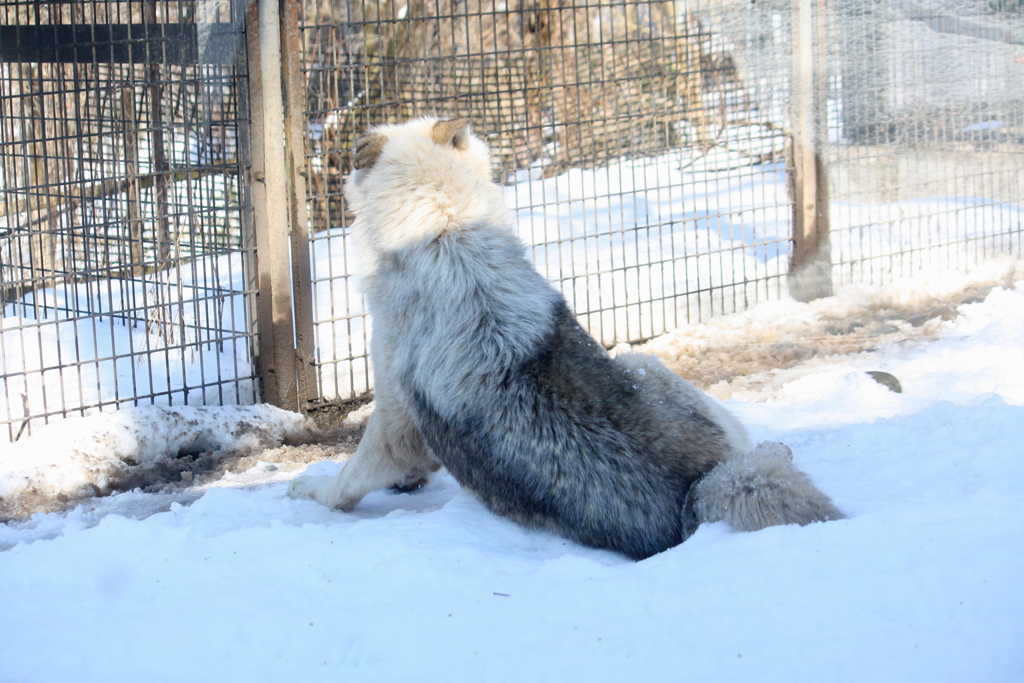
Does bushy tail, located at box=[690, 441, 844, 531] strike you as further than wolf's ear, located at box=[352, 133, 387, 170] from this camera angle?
No

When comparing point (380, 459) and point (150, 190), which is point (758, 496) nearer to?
point (380, 459)

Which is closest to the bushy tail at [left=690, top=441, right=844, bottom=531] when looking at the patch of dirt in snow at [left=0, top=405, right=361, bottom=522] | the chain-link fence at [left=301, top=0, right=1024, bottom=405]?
the patch of dirt in snow at [left=0, top=405, right=361, bottom=522]

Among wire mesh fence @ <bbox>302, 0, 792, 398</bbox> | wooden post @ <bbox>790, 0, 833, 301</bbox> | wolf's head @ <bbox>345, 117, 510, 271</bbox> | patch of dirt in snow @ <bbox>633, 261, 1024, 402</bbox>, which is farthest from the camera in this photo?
wooden post @ <bbox>790, 0, 833, 301</bbox>

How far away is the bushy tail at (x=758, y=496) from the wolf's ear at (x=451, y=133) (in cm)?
183

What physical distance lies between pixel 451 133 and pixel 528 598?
2036mm

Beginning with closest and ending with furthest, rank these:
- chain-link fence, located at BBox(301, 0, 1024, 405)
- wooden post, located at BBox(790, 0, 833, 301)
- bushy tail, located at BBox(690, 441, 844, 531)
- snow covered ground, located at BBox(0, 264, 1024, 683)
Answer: snow covered ground, located at BBox(0, 264, 1024, 683)
bushy tail, located at BBox(690, 441, 844, 531)
chain-link fence, located at BBox(301, 0, 1024, 405)
wooden post, located at BBox(790, 0, 833, 301)

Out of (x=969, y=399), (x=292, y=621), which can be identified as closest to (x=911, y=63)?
(x=969, y=399)

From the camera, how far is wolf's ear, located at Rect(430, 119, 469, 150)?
3.61 m

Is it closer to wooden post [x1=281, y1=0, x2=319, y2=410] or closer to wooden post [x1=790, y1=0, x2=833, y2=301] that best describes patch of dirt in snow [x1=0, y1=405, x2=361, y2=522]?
→ wooden post [x1=281, y1=0, x2=319, y2=410]

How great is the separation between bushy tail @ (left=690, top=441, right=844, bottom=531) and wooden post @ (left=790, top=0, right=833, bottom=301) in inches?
195

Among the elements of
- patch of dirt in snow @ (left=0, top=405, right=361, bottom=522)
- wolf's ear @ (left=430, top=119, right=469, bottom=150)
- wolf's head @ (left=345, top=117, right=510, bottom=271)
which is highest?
wolf's ear @ (left=430, top=119, right=469, bottom=150)

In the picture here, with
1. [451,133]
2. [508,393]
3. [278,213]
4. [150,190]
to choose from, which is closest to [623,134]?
[278,213]

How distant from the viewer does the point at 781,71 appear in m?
7.15

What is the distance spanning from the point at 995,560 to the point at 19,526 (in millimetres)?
3836
